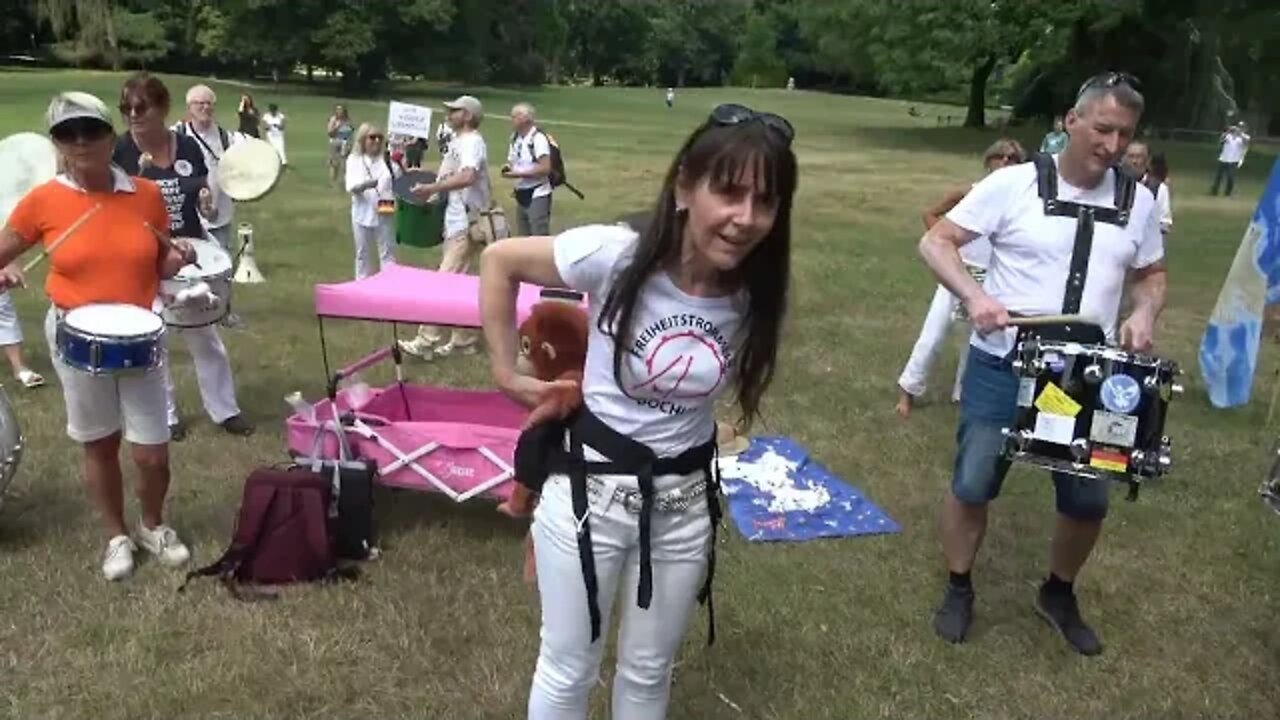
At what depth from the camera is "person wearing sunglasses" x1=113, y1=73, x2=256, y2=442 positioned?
6.04 m

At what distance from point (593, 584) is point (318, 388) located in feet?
18.0

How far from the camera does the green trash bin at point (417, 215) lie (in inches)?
399

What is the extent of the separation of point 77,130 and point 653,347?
2.81 m

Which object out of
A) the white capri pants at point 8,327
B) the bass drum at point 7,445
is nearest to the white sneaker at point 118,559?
the bass drum at point 7,445

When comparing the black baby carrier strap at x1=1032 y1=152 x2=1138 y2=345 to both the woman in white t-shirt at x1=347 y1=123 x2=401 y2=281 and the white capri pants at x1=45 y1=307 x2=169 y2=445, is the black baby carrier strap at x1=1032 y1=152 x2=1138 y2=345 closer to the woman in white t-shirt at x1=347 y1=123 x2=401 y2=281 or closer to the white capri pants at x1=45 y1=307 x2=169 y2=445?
the white capri pants at x1=45 y1=307 x2=169 y2=445

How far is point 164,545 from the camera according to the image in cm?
505

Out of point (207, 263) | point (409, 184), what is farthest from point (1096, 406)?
point (409, 184)

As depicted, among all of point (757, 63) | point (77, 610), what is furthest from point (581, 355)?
point (757, 63)

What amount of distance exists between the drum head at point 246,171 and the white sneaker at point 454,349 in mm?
2045

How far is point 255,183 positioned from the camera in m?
7.15

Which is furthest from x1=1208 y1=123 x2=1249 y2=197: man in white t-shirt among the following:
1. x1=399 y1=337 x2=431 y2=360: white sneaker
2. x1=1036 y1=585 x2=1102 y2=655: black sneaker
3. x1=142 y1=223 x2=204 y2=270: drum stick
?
x1=142 y1=223 x2=204 y2=270: drum stick

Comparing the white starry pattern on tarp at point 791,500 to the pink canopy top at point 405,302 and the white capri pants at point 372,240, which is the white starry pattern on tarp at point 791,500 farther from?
the white capri pants at point 372,240

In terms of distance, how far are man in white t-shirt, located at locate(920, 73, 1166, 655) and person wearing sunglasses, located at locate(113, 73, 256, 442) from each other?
3.89 m

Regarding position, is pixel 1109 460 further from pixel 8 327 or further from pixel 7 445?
pixel 8 327
